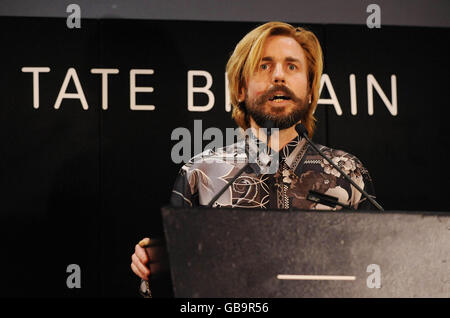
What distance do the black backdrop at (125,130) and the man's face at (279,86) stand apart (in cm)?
55

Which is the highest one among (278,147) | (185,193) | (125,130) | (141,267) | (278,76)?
(278,76)

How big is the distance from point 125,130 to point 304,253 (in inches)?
63.5

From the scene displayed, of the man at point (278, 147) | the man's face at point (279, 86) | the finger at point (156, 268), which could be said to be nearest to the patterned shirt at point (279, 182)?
the man at point (278, 147)

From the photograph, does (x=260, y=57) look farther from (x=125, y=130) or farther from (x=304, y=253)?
(x=304, y=253)

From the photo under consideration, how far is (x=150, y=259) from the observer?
1178 millimetres

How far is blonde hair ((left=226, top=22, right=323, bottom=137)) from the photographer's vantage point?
6.48 feet

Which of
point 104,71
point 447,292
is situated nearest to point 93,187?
point 104,71

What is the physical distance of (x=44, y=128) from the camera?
2412 mm

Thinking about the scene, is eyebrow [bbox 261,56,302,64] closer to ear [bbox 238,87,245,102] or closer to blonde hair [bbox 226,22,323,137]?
blonde hair [bbox 226,22,323,137]

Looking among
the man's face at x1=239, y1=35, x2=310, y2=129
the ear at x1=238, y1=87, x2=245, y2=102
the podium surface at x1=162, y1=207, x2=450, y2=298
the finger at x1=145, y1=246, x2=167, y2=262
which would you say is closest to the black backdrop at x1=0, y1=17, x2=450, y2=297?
the ear at x1=238, y1=87, x2=245, y2=102

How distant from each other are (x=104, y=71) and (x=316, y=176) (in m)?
1.12

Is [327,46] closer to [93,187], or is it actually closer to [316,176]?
[316,176]

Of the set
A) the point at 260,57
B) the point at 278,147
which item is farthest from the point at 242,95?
the point at 278,147

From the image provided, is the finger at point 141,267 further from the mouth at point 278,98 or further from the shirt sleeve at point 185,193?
the mouth at point 278,98
